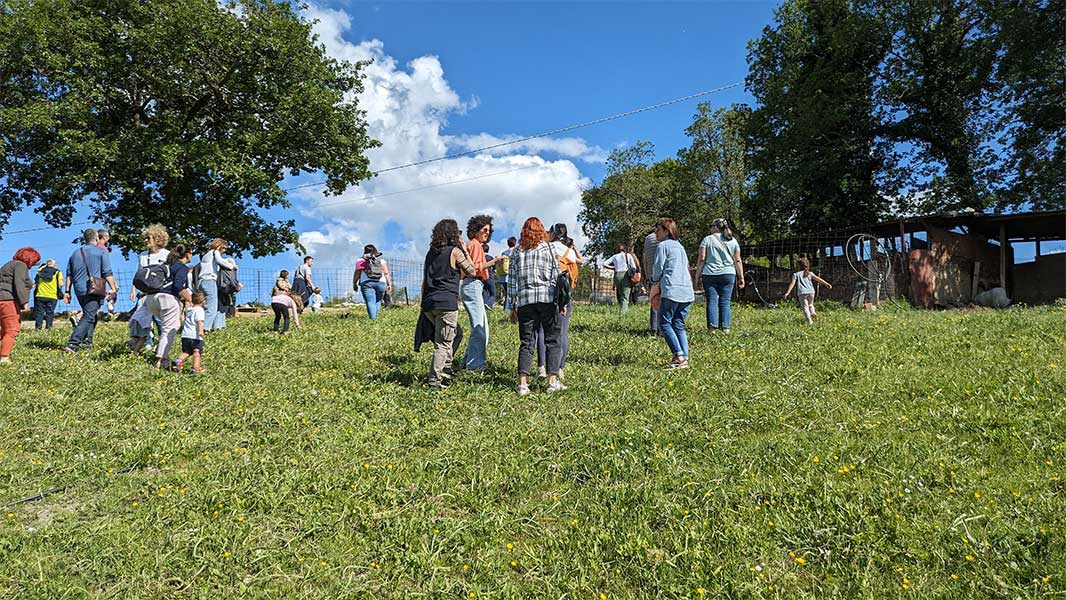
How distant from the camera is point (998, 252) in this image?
977 inches

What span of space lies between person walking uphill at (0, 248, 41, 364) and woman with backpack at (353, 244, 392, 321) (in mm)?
5819

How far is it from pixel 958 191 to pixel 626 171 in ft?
97.0

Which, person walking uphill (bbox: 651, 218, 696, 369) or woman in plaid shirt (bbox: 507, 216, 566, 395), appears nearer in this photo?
woman in plaid shirt (bbox: 507, 216, 566, 395)

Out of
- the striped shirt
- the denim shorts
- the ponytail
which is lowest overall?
the denim shorts

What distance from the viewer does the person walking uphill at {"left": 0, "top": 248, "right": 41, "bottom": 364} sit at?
8781 mm

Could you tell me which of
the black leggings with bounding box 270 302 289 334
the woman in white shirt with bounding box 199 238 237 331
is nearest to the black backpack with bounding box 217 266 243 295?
the woman in white shirt with bounding box 199 238 237 331

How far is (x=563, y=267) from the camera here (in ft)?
23.8

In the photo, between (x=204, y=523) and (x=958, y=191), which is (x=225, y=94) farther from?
(x=958, y=191)

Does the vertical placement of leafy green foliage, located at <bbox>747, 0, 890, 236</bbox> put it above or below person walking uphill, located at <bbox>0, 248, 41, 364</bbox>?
above

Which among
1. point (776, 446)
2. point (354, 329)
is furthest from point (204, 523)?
point (354, 329)

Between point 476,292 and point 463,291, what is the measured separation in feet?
0.54

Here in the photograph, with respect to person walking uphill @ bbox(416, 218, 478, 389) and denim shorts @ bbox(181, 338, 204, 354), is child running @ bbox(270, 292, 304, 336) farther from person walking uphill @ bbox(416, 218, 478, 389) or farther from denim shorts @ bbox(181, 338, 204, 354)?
person walking uphill @ bbox(416, 218, 478, 389)

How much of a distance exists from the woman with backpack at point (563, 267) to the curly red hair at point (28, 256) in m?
7.53

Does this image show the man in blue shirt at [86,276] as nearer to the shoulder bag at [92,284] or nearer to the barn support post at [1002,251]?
the shoulder bag at [92,284]
